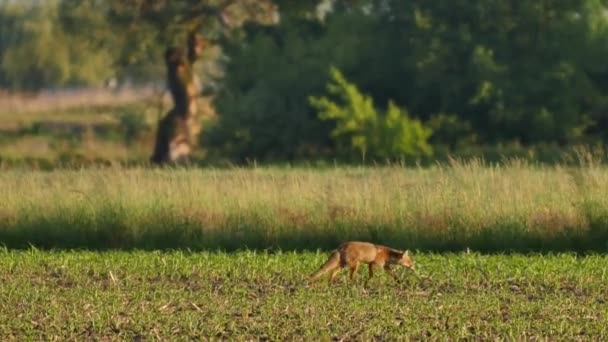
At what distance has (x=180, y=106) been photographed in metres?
41.9

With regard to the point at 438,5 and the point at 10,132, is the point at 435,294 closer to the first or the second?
the point at 438,5

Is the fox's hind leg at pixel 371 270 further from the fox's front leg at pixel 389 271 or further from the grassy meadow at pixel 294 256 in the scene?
the grassy meadow at pixel 294 256

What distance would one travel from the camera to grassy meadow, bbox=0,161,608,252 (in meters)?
16.2

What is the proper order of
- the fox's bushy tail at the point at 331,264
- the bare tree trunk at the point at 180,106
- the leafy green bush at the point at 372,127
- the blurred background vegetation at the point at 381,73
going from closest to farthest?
the fox's bushy tail at the point at 331,264
the blurred background vegetation at the point at 381,73
the leafy green bush at the point at 372,127
the bare tree trunk at the point at 180,106

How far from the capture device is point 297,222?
16.7m

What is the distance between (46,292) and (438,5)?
76.1 feet

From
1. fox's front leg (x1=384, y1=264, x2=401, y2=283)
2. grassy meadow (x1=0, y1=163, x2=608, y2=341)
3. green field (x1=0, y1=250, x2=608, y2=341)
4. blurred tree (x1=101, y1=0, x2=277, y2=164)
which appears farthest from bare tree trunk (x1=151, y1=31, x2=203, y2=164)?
fox's front leg (x1=384, y1=264, x2=401, y2=283)

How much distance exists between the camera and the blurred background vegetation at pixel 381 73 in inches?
1314

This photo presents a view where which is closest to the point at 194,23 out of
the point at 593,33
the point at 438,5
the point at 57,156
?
the point at 57,156

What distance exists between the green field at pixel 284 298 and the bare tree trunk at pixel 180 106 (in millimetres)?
25498

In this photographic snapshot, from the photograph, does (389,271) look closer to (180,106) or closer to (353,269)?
(353,269)

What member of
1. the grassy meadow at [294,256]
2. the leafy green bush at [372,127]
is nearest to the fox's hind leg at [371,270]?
the grassy meadow at [294,256]

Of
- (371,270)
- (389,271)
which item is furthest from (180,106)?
(371,270)

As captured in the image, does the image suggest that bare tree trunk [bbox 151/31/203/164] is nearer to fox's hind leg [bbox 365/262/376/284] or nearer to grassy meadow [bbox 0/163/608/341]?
grassy meadow [bbox 0/163/608/341]
